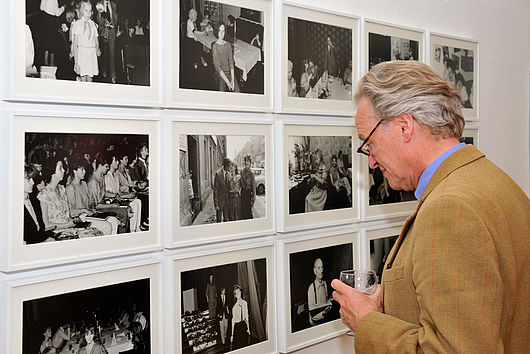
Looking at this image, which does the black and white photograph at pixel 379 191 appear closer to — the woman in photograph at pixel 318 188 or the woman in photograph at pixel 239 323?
A: the woman in photograph at pixel 318 188

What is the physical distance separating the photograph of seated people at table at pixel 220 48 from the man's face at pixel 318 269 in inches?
27.1

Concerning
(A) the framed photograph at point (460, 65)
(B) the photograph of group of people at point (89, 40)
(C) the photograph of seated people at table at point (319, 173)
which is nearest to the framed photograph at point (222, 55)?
(B) the photograph of group of people at point (89, 40)

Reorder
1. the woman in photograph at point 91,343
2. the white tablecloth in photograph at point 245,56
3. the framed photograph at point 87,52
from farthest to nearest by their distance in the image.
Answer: the white tablecloth in photograph at point 245,56
the woman in photograph at point 91,343
the framed photograph at point 87,52

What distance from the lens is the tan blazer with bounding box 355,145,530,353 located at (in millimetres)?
1115

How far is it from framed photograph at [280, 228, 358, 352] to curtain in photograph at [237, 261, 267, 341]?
0.32 feet

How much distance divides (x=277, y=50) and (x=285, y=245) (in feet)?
2.25

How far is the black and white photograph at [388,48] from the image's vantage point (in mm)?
2203

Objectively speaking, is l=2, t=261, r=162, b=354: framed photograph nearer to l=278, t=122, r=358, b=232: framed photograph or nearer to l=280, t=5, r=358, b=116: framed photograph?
l=278, t=122, r=358, b=232: framed photograph

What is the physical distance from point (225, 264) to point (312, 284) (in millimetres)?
432

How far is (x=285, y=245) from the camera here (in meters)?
1.93

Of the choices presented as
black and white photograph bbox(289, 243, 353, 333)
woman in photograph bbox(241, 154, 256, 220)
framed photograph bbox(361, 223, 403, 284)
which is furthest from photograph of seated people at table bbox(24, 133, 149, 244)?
framed photograph bbox(361, 223, 403, 284)

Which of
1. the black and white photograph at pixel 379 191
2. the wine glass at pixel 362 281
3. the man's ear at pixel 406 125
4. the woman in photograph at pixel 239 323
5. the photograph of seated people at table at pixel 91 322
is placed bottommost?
the woman in photograph at pixel 239 323

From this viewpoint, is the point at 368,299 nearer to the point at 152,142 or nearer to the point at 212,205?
the point at 212,205

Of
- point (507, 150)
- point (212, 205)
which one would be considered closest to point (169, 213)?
point (212, 205)
